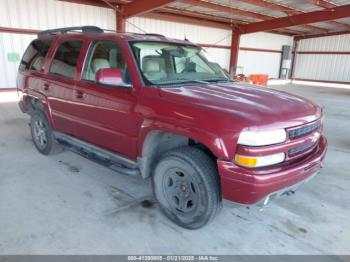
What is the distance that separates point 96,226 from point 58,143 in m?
1.91

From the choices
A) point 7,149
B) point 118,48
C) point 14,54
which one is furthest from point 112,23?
point 118,48

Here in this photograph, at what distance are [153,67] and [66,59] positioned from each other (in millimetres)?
1385

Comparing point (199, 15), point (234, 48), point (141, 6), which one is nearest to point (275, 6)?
point (199, 15)

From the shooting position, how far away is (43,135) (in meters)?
4.38

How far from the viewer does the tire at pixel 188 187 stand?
2.38 metres

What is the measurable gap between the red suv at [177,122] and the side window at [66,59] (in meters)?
0.01

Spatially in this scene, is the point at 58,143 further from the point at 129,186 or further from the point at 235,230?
the point at 235,230

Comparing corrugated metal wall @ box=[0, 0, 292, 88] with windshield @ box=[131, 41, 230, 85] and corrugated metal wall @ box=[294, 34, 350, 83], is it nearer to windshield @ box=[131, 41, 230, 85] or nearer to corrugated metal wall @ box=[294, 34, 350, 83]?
windshield @ box=[131, 41, 230, 85]

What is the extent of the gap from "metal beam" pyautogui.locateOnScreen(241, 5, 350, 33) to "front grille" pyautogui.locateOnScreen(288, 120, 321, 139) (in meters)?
12.6

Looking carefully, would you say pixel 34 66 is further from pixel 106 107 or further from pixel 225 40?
pixel 225 40

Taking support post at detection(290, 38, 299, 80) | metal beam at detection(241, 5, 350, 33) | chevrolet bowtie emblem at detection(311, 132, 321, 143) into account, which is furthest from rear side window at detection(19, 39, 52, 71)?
support post at detection(290, 38, 299, 80)

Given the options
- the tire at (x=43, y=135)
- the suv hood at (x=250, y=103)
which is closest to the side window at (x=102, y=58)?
the suv hood at (x=250, y=103)

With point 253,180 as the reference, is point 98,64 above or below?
above

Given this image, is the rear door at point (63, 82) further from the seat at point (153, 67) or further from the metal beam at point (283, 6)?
the metal beam at point (283, 6)
